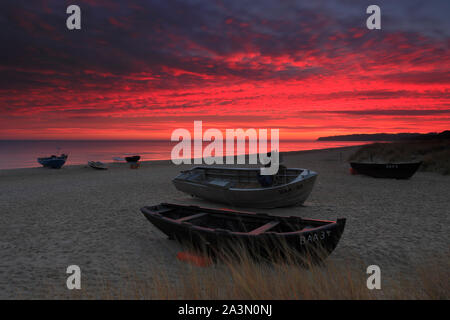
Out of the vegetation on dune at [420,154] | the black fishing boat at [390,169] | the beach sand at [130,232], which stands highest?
the vegetation on dune at [420,154]

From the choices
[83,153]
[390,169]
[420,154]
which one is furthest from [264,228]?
[83,153]

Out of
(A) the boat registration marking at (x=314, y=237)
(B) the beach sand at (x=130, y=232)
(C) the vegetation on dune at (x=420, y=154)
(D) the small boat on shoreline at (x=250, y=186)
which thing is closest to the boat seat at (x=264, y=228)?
(A) the boat registration marking at (x=314, y=237)

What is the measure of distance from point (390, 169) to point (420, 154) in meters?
12.5

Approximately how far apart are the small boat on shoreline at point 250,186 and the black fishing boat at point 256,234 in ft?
12.3

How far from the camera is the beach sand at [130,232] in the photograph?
6422 millimetres

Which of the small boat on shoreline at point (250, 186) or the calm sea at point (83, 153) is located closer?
the small boat on shoreline at point (250, 186)

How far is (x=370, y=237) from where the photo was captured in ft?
27.8

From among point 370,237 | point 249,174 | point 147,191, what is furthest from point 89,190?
point 370,237

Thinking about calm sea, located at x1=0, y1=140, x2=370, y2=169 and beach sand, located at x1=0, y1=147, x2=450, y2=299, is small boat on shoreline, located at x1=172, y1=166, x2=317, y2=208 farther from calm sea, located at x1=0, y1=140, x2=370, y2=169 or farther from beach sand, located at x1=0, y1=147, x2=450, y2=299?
calm sea, located at x1=0, y1=140, x2=370, y2=169

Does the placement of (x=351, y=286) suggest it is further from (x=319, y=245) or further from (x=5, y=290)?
(x=5, y=290)

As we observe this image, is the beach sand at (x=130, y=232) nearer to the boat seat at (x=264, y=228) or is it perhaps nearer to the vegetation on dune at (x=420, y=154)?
the boat seat at (x=264, y=228)

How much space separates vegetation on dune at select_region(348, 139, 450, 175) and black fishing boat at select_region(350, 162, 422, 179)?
93.9 inches

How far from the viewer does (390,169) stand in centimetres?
1981

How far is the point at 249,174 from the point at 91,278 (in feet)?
30.1
